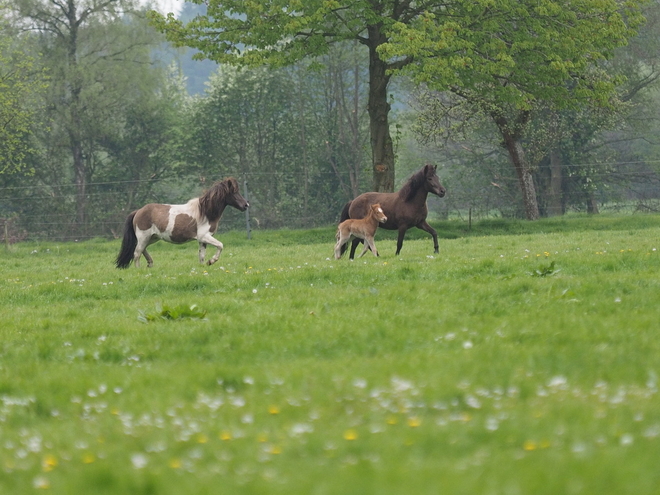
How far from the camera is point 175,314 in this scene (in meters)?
10.5

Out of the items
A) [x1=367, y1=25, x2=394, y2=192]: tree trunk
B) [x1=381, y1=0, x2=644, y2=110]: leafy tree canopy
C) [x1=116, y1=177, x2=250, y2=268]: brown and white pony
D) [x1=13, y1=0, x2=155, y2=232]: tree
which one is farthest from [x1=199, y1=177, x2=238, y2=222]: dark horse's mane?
[x1=13, y1=0, x2=155, y2=232]: tree

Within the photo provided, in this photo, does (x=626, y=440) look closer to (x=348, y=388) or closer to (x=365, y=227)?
(x=348, y=388)

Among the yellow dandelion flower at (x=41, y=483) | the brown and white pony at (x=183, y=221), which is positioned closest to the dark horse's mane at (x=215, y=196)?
the brown and white pony at (x=183, y=221)

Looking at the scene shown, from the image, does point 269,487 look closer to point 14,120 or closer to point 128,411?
point 128,411

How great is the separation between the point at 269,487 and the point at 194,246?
26.5 metres

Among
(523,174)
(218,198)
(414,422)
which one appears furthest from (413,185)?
(523,174)

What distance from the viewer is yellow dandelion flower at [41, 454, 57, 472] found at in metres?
4.84

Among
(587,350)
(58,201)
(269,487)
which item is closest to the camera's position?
(269,487)

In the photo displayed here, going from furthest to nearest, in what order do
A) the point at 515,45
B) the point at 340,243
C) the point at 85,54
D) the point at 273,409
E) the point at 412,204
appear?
1. the point at 85,54
2. the point at 515,45
3. the point at 412,204
4. the point at 340,243
5. the point at 273,409

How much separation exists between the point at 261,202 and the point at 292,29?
75.2 ft

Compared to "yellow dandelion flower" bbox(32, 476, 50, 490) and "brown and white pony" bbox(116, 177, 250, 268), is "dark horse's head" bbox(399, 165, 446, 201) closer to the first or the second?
"brown and white pony" bbox(116, 177, 250, 268)

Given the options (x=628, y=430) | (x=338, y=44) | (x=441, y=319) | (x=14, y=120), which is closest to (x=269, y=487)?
(x=628, y=430)

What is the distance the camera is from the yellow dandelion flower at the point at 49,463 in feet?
15.9

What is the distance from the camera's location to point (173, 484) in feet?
14.3
